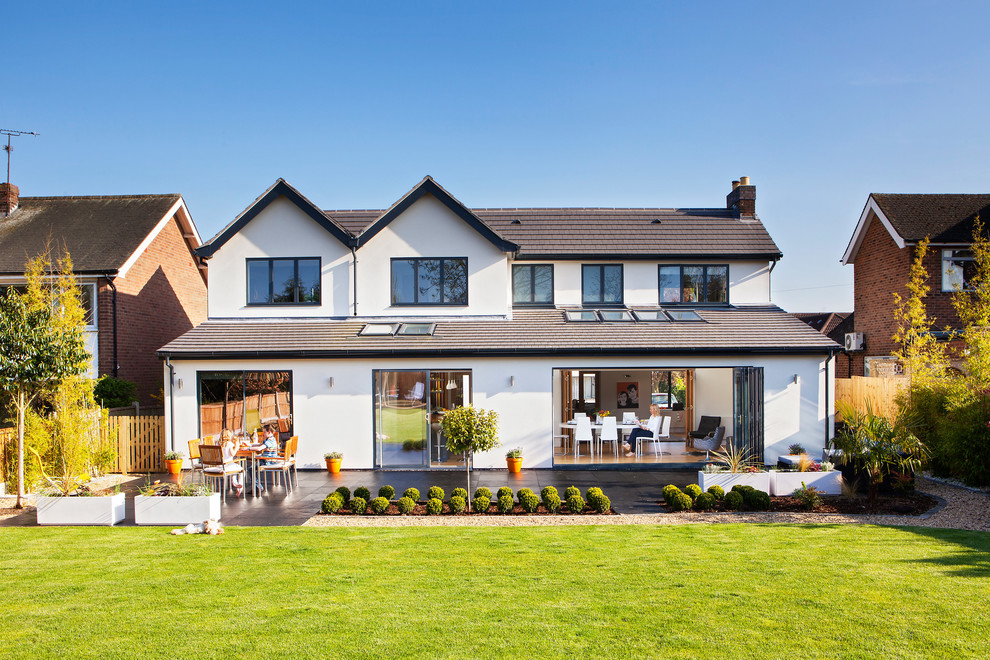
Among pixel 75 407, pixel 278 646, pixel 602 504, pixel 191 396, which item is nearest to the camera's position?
pixel 278 646

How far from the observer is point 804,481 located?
11.7m

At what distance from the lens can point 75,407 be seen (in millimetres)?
13156

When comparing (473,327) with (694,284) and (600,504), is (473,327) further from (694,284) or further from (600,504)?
(694,284)

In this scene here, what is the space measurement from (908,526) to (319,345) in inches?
502

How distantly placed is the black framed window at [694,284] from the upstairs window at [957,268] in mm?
7687

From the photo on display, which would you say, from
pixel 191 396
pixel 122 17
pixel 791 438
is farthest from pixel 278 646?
pixel 122 17

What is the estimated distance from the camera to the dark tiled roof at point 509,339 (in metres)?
15.0

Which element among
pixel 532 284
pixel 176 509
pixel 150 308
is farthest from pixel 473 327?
pixel 150 308

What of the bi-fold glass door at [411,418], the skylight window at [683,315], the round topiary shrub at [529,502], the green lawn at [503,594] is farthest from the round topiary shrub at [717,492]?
the skylight window at [683,315]

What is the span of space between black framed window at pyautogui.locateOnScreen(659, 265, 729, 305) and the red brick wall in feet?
53.6

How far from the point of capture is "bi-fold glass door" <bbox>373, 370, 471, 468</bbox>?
1527cm

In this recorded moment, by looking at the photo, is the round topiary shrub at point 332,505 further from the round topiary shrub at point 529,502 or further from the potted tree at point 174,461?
the potted tree at point 174,461

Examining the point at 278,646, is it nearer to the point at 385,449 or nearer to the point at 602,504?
the point at 602,504

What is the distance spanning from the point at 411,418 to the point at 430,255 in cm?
462
